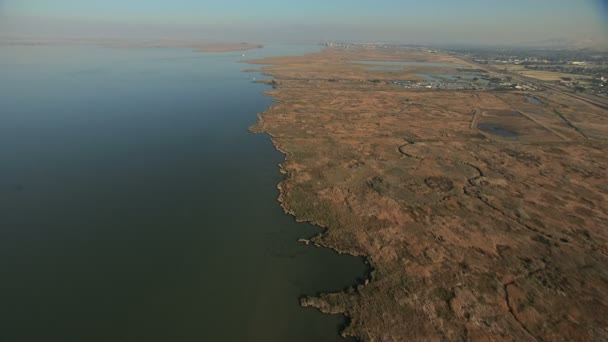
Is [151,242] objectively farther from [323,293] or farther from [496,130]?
→ [496,130]

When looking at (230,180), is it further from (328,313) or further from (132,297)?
(328,313)

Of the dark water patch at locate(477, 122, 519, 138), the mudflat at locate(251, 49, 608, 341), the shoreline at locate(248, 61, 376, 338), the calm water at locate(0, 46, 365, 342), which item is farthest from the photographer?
the dark water patch at locate(477, 122, 519, 138)

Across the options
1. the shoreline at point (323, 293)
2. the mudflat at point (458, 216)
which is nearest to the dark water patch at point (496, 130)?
the mudflat at point (458, 216)

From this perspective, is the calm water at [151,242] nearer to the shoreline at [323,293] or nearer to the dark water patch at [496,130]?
the shoreline at [323,293]

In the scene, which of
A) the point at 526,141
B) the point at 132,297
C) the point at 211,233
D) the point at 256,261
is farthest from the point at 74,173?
the point at 526,141

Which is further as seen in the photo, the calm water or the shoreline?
the shoreline

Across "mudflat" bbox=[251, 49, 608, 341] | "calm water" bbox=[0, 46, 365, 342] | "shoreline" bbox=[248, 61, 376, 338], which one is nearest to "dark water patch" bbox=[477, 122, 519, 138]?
"mudflat" bbox=[251, 49, 608, 341]

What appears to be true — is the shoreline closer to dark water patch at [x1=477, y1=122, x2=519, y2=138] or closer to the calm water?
the calm water
